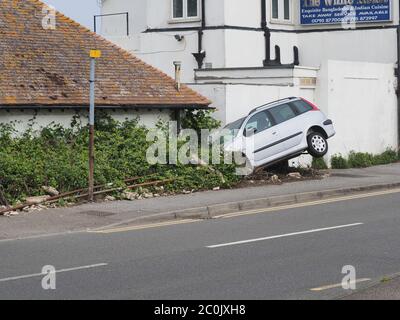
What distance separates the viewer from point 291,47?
108 feet

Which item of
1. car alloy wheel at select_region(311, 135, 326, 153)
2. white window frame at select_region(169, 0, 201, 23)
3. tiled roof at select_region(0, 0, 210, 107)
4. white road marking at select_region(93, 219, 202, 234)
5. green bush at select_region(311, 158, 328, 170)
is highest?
white window frame at select_region(169, 0, 201, 23)

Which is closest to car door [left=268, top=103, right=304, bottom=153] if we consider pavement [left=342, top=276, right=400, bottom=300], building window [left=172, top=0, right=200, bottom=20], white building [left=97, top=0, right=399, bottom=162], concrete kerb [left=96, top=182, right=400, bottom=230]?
concrete kerb [left=96, top=182, right=400, bottom=230]

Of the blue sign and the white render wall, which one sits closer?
the white render wall

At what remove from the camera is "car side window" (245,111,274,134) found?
73.5 feet

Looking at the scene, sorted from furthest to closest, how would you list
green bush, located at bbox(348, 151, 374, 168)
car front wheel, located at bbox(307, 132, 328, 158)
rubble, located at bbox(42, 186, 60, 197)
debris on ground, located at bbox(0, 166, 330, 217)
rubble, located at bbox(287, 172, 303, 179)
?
green bush, located at bbox(348, 151, 374, 168) < rubble, located at bbox(287, 172, 303, 179) < car front wheel, located at bbox(307, 132, 328, 158) < rubble, located at bbox(42, 186, 60, 197) < debris on ground, located at bbox(0, 166, 330, 217)

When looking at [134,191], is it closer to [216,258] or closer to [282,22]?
[216,258]

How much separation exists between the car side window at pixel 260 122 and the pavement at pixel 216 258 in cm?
501

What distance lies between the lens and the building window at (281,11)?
32219mm

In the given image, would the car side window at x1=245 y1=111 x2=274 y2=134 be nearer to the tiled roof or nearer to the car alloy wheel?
the car alloy wheel

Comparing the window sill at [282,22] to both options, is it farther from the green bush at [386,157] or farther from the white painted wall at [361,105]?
the green bush at [386,157]

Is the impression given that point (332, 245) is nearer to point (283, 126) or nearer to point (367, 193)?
point (367, 193)

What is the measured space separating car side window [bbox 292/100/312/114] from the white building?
6.86ft

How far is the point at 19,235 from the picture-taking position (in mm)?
15133

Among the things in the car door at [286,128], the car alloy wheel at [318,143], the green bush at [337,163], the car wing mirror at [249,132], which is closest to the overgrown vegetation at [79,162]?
the car wing mirror at [249,132]
